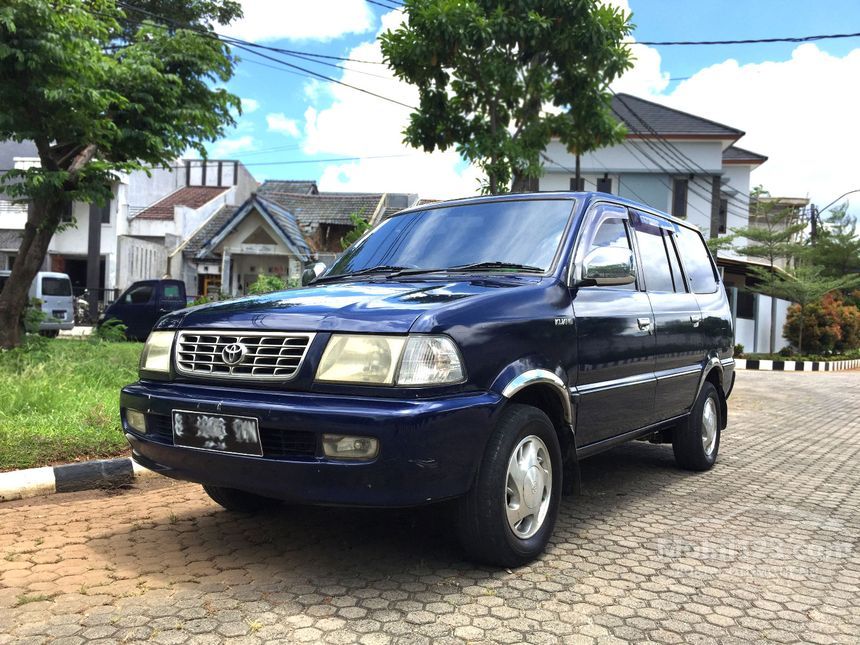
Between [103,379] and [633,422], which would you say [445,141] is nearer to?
[103,379]

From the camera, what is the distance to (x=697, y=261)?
5.86 m

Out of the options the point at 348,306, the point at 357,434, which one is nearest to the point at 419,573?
the point at 357,434

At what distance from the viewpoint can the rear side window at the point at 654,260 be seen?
189 inches

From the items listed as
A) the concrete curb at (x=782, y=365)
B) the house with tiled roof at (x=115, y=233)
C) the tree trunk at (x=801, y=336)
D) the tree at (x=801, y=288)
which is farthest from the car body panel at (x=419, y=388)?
the house with tiled roof at (x=115, y=233)

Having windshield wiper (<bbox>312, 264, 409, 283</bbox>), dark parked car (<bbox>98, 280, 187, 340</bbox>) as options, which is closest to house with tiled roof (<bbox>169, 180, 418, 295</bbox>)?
dark parked car (<bbox>98, 280, 187, 340</bbox>)

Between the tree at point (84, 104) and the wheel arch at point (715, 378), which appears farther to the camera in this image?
the tree at point (84, 104)

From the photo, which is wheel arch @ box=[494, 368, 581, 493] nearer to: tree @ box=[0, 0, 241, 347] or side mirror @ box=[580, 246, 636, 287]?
side mirror @ box=[580, 246, 636, 287]

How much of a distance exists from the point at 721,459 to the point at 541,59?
286 inches

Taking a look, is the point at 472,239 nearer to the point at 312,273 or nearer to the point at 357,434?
the point at 312,273

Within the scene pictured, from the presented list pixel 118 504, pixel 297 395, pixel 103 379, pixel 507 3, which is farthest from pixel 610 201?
pixel 507 3

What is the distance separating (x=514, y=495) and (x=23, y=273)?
375 inches

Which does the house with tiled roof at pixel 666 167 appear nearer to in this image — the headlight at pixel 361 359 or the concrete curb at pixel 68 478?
the concrete curb at pixel 68 478

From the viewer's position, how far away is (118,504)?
4.54 m

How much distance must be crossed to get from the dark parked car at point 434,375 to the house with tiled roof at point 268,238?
1980 cm
